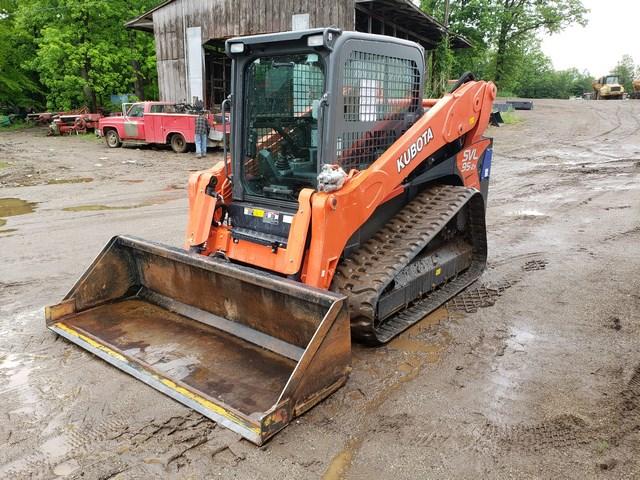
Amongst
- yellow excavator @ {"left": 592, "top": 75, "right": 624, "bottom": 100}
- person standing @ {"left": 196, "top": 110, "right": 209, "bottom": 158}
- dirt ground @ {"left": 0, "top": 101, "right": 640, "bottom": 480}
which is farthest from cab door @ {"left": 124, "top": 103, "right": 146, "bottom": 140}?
yellow excavator @ {"left": 592, "top": 75, "right": 624, "bottom": 100}

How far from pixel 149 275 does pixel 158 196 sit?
21.0ft

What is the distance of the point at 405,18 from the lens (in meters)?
19.5

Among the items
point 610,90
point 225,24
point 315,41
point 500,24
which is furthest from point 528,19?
point 315,41

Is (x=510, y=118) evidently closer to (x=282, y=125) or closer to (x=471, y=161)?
(x=471, y=161)

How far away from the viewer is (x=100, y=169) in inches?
579

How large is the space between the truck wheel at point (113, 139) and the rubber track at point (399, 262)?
17.2 meters

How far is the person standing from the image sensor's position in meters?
16.8

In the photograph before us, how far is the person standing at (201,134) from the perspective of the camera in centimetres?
1684

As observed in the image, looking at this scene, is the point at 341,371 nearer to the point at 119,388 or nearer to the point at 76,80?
the point at 119,388

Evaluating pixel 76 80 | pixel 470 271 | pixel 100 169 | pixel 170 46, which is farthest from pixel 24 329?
pixel 76 80

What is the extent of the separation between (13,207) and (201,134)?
7.78 metres

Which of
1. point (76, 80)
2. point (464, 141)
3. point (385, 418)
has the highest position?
point (76, 80)

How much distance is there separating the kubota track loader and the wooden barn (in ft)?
42.6

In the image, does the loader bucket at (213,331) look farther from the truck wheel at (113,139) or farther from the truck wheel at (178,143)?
the truck wheel at (113,139)
